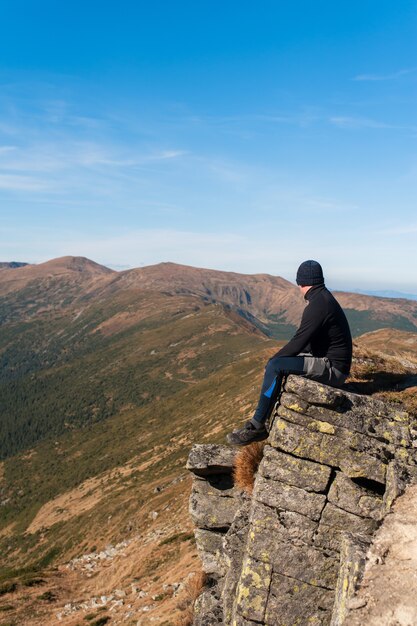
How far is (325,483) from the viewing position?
11109mm

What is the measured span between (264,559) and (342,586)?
2.94 m

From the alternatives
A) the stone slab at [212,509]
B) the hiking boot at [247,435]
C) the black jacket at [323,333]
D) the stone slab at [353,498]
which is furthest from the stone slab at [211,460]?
the black jacket at [323,333]

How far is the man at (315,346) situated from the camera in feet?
37.6

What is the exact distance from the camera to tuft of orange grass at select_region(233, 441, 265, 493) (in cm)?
1416

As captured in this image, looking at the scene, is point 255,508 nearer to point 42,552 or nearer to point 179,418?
point 42,552

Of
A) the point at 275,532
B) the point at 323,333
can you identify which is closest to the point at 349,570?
the point at 275,532

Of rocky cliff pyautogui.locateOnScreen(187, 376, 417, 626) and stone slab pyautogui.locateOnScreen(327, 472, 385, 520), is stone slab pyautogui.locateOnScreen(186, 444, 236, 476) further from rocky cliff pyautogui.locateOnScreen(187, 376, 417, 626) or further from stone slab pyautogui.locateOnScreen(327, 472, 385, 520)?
stone slab pyautogui.locateOnScreen(327, 472, 385, 520)

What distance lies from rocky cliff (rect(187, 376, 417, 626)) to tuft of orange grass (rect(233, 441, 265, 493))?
7.41 feet

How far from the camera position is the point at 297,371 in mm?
11664

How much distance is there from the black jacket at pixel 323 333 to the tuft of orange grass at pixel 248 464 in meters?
4.45

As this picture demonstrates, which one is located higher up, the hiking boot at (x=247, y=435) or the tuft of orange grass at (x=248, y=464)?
the hiking boot at (x=247, y=435)

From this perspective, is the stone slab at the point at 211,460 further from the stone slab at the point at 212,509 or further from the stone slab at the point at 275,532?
the stone slab at the point at 275,532

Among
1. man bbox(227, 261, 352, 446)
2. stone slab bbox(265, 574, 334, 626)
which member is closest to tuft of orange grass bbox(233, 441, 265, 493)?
man bbox(227, 261, 352, 446)

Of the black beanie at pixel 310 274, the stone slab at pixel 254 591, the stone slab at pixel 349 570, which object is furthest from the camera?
the black beanie at pixel 310 274
